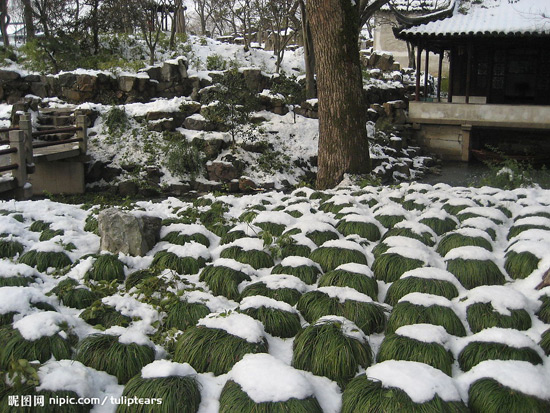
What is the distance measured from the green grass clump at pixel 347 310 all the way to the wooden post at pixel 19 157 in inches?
305

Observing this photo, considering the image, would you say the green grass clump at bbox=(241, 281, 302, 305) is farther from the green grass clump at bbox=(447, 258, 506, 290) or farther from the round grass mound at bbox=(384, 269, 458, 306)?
the green grass clump at bbox=(447, 258, 506, 290)

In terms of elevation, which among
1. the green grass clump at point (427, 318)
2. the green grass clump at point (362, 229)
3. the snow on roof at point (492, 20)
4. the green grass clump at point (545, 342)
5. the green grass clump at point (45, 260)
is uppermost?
the snow on roof at point (492, 20)

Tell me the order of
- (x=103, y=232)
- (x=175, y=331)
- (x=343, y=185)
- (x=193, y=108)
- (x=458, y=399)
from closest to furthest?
(x=458, y=399) → (x=175, y=331) → (x=103, y=232) → (x=343, y=185) → (x=193, y=108)

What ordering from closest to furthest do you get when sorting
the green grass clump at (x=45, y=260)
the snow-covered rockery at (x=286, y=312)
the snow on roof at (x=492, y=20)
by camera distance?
the snow-covered rockery at (x=286, y=312) < the green grass clump at (x=45, y=260) < the snow on roof at (x=492, y=20)

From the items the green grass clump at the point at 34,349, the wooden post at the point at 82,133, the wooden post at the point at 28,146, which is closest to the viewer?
the green grass clump at the point at 34,349

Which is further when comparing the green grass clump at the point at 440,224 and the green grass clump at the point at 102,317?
the green grass clump at the point at 440,224

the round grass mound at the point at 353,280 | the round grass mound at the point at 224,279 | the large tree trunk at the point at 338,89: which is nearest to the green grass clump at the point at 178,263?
the round grass mound at the point at 224,279

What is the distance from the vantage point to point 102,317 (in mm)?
3424

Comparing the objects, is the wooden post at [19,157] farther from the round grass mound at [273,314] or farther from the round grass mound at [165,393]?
the round grass mound at [165,393]

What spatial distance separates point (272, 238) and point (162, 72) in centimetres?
1453

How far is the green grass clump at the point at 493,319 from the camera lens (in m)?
3.32

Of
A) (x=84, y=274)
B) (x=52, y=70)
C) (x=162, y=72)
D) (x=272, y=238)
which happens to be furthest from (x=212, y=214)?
(x=52, y=70)

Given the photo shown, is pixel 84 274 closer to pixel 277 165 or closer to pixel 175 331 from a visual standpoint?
pixel 175 331

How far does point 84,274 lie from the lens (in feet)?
13.3
